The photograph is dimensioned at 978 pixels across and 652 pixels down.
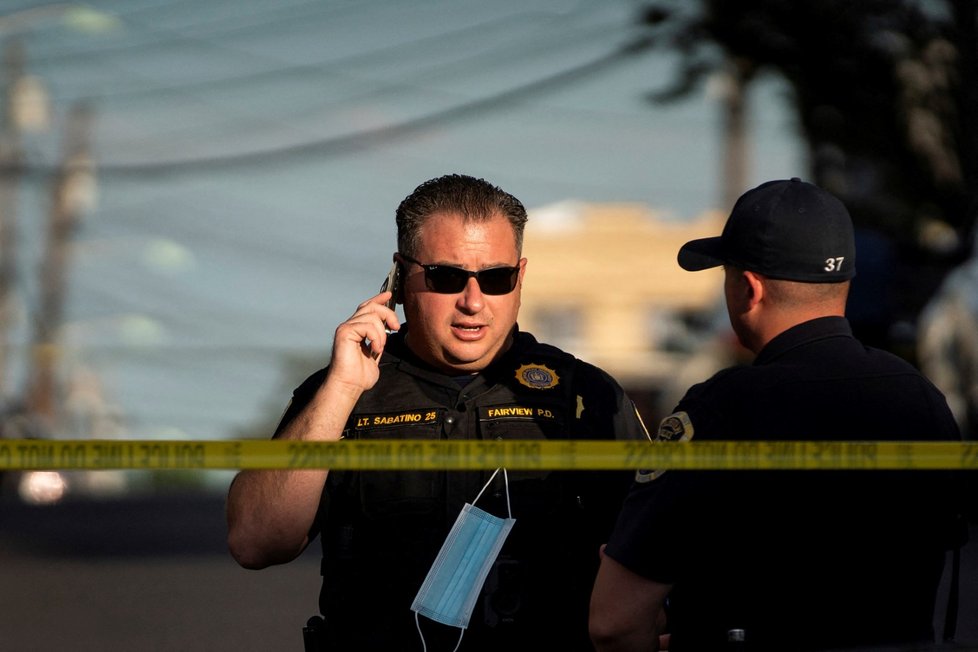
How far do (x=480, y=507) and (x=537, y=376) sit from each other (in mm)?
442

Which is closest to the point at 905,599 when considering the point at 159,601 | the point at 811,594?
the point at 811,594

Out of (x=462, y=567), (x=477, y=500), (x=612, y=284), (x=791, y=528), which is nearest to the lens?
(x=791, y=528)

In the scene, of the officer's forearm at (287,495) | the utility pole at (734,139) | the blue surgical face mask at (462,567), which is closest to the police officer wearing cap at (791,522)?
the blue surgical face mask at (462,567)

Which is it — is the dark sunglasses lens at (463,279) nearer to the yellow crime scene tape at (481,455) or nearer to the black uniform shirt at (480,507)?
the black uniform shirt at (480,507)

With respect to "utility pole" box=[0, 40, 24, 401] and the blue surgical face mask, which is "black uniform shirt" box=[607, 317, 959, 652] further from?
"utility pole" box=[0, 40, 24, 401]

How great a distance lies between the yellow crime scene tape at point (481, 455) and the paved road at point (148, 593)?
14.0 feet

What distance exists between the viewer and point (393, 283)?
443 centimetres

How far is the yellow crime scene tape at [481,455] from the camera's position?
3320mm

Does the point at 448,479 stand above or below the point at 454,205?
below

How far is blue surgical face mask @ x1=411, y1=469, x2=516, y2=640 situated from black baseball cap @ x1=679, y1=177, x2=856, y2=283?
893mm

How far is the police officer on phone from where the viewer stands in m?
4.06

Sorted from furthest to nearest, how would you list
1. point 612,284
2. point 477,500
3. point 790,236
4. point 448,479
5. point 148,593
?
point 612,284 < point 148,593 < point 448,479 < point 477,500 < point 790,236

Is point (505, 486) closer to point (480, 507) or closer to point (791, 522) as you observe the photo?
point (480, 507)

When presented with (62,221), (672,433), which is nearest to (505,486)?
(672,433)
